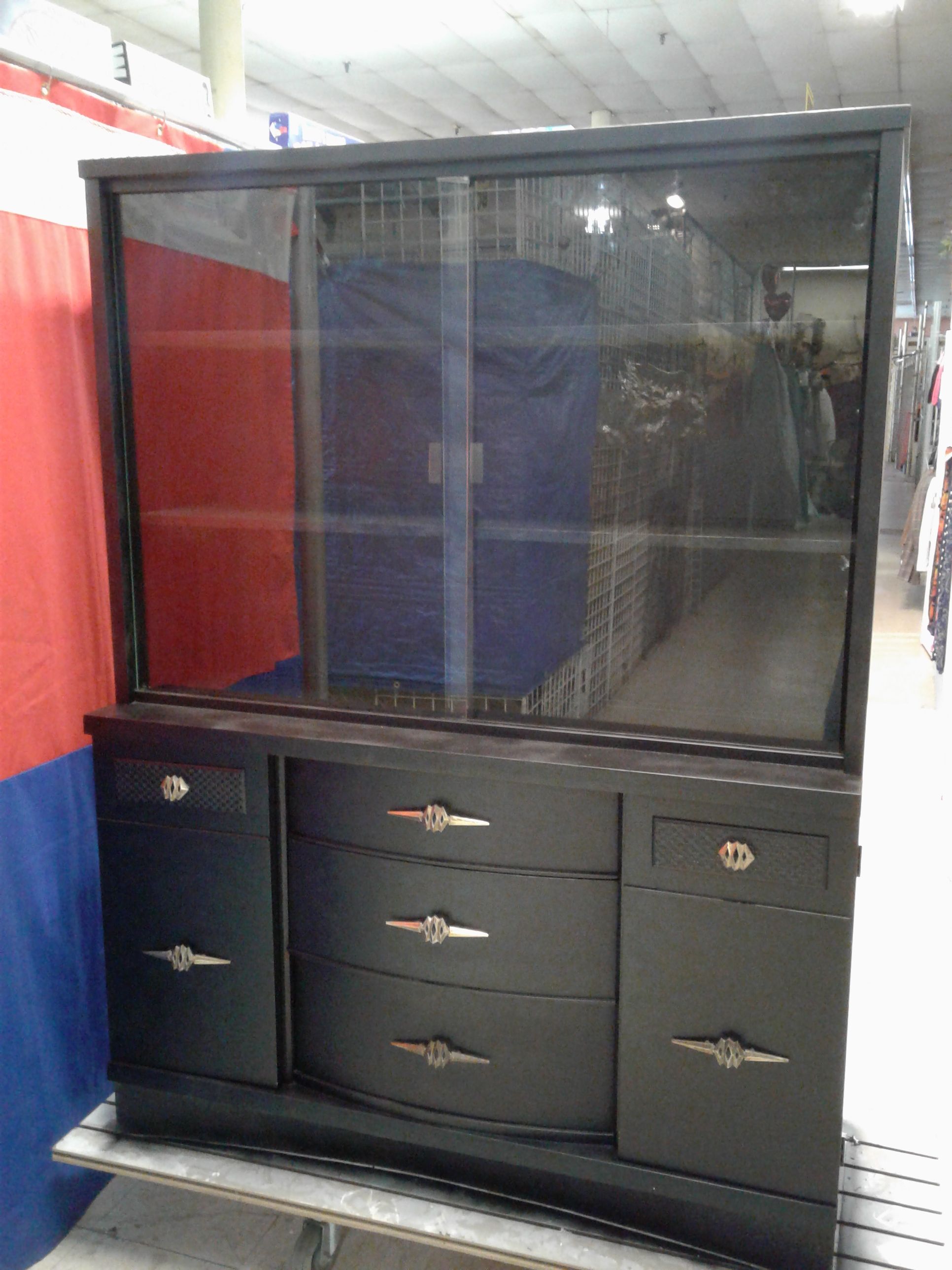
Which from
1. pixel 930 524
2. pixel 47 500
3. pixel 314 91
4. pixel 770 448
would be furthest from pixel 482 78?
pixel 770 448

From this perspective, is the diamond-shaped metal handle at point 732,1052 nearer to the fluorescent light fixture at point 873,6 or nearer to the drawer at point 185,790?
the drawer at point 185,790

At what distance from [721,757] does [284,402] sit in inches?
41.4

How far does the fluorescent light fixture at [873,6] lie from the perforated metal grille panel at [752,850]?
7275mm

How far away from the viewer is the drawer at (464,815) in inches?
68.9

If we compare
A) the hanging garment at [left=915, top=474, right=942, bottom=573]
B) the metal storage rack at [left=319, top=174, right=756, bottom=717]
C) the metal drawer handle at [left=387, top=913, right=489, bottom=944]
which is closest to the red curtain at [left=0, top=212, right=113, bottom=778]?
the metal storage rack at [left=319, top=174, right=756, bottom=717]

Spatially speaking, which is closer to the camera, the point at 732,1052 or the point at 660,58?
the point at 732,1052

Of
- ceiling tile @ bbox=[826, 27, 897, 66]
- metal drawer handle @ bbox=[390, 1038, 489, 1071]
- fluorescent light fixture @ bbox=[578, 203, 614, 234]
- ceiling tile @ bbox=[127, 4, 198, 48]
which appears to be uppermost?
ceiling tile @ bbox=[127, 4, 198, 48]

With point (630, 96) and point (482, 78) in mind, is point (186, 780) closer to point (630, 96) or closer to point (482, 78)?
point (482, 78)

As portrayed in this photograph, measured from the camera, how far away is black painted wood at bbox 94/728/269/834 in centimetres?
192

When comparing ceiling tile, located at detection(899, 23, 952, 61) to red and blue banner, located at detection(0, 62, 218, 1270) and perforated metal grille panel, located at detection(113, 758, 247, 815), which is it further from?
perforated metal grille panel, located at detection(113, 758, 247, 815)

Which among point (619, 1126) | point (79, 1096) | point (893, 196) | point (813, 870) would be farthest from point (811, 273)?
point (79, 1096)

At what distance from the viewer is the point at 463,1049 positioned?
1.87 meters

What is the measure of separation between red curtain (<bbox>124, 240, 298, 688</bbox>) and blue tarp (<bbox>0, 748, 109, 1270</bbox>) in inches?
12.9

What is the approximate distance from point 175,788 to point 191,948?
31 centimetres
